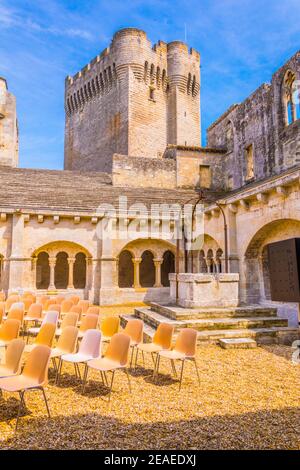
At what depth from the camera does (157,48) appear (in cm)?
2738

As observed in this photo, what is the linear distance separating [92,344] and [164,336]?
127 centimetres

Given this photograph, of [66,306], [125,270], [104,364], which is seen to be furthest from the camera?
[125,270]

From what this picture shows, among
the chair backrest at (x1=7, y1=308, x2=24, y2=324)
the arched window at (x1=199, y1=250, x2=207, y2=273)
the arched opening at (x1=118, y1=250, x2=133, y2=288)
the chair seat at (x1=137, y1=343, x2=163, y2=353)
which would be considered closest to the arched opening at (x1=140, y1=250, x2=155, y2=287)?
the arched opening at (x1=118, y1=250, x2=133, y2=288)

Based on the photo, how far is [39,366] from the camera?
12.1 feet

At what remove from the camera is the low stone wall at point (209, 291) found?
841cm

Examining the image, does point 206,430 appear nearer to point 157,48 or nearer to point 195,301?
point 195,301

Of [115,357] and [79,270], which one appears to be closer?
[115,357]

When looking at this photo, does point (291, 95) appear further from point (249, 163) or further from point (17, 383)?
point (17, 383)

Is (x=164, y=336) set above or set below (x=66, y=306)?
below

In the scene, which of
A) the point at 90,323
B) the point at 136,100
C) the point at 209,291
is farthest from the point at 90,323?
the point at 136,100

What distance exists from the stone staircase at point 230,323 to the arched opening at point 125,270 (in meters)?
10.4

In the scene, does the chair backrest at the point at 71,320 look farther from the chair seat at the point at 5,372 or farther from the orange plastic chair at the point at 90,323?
the chair seat at the point at 5,372

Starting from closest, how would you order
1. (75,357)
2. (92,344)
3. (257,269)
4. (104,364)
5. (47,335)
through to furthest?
(104,364), (75,357), (92,344), (47,335), (257,269)
